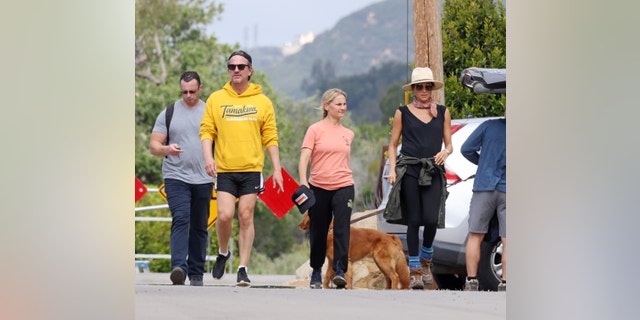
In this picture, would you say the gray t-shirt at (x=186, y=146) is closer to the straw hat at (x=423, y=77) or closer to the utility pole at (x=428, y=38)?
the straw hat at (x=423, y=77)

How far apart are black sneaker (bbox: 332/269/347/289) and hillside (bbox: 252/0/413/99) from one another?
128m

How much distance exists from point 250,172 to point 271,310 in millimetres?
2418

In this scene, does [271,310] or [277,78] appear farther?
[277,78]

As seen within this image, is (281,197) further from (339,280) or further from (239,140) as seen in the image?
(239,140)

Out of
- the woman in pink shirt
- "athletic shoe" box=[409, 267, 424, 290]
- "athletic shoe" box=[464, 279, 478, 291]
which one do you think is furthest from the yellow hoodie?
"athletic shoe" box=[464, 279, 478, 291]

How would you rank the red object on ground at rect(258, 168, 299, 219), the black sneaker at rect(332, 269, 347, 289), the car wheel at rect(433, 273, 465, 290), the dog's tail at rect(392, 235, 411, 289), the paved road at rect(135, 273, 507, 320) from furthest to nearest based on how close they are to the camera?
the red object on ground at rect(258, 168, 299, 219), the car wheel at rect(433, 273, 465, 290), the dog's tail at rect(392, 235, 411, 289), the black sneaker at rect(332, 269, 347, 289), the paved road at rect(135, 273, 507, 320)

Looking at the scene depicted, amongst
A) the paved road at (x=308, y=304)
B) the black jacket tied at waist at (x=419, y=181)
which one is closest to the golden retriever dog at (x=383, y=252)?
the black jacket tied at waist at (x=419, y=181)

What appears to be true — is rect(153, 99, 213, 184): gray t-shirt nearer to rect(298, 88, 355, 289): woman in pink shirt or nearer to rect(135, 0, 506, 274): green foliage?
rect(298, 88, 355, 289): woman in pink shirt

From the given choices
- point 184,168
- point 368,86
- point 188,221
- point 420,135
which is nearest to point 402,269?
point 420,135

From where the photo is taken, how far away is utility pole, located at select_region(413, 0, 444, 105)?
17391 millimetres

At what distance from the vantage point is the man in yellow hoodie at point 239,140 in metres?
12.5
